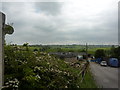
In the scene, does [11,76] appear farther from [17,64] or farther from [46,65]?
[46,65]

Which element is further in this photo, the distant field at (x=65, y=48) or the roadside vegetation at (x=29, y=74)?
the distant field at (x=65, y=48)

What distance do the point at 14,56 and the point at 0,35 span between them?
5.09ft

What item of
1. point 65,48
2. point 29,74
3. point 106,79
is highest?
point 29,74

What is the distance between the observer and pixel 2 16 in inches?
98.3

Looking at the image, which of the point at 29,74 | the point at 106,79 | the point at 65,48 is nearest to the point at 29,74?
the point at 29,74

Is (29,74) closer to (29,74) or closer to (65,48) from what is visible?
(29,74)

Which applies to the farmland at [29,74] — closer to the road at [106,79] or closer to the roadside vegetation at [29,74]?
the roadside vegetation at [29,74]

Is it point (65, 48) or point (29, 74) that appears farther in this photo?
point (65, 48)

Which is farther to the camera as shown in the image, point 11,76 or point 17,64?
point 17,64

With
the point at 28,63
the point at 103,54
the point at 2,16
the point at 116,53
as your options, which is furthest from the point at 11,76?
the point at 103,54

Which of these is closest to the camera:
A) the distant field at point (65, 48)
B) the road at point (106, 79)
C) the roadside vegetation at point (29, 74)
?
the roadside vegetation at point (29, 74)

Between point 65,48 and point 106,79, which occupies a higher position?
point 65,48

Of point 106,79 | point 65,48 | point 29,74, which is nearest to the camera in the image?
point 29,74

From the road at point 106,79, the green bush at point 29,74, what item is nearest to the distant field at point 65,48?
the green bush at point 29,74
